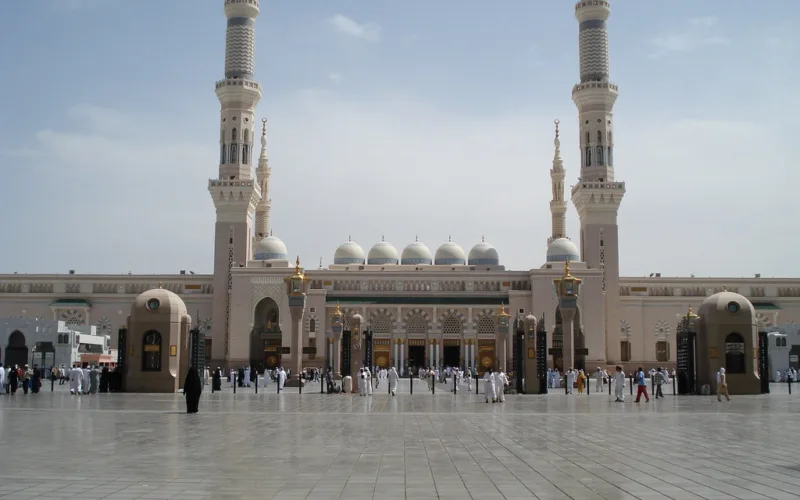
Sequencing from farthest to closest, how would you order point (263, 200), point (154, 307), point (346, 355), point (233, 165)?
point (263, 200)
point (233, 165)
point (346, 355)
point (154, 307)

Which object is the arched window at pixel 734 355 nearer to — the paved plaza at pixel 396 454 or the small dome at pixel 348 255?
the paved plaza at pixel 396 454

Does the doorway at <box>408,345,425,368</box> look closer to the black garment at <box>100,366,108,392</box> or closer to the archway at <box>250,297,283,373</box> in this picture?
the archway at <box>250,297,283,373</box>

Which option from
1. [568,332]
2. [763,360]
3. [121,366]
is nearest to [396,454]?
[121,366]

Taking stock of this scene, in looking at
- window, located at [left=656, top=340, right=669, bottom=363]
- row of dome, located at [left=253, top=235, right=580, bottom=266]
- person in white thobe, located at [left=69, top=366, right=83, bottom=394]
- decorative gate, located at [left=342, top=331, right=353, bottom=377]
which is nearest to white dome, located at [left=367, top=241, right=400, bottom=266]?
row of dome, located at [left=253, top=235, right=580, bottom=266]

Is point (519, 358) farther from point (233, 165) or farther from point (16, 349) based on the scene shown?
point (16, 349)

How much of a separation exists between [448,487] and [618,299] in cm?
4733

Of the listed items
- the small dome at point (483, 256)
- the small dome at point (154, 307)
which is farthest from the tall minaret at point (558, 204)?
the small dome at point (154, 307)

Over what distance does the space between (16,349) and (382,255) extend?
944 inches

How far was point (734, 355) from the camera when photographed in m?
27.8

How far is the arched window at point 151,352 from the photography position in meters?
27.2

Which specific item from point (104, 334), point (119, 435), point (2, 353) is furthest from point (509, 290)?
point (119, 435)

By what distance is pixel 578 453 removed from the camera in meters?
11.2

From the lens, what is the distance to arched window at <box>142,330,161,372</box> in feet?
89.2

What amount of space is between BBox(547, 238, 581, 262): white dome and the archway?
18072mm
